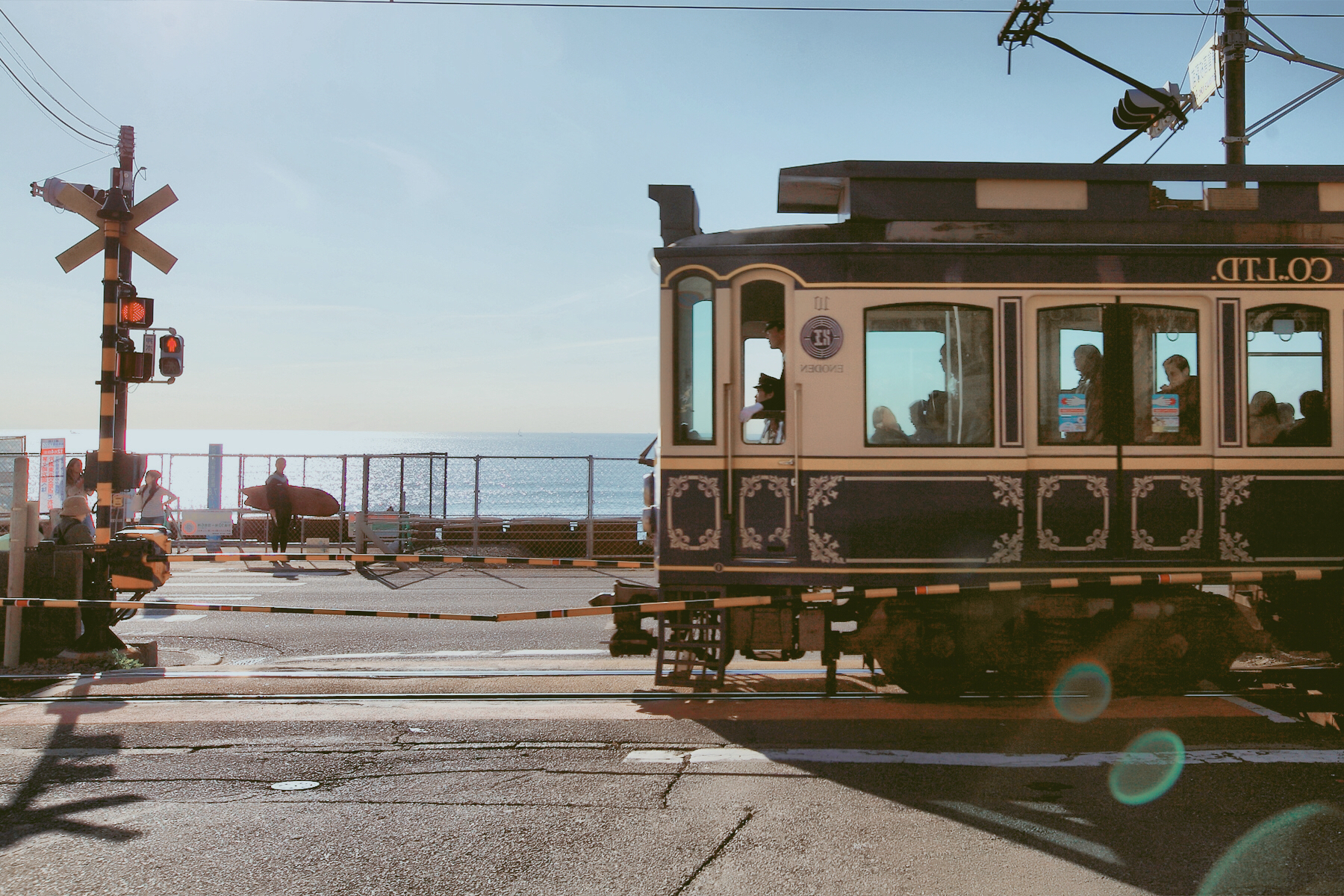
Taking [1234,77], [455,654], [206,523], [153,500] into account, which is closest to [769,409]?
[455,654]

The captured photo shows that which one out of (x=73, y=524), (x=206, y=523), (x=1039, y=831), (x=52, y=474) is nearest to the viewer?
(x=1039, y=831)

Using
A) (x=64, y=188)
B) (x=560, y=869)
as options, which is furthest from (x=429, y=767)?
(x=64, y=188)

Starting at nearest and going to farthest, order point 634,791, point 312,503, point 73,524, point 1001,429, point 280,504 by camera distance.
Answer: point 634,791
point 1001,429
point 73,524
point 280,504
point 312,503

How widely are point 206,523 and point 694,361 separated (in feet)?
64.9

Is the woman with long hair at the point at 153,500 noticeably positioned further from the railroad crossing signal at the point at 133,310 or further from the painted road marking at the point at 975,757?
the painted road marking at the point at 975,757

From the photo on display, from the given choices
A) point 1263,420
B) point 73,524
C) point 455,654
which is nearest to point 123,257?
point 73,524

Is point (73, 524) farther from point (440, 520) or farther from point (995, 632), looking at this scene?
point (440, 520)

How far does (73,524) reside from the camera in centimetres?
884

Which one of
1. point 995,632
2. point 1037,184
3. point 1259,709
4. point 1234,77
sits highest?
point 1234,77

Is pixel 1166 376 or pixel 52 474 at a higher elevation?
pixel 1166 376

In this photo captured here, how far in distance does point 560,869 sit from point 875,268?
4.78 metres

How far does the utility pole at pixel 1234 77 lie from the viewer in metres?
12.1

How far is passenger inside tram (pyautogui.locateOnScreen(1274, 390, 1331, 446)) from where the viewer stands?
23.6 feet

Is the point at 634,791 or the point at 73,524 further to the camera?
the point at 73,524
